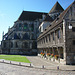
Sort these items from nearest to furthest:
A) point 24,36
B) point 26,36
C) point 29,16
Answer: point 24,36 < point 26,36 < point 29,16

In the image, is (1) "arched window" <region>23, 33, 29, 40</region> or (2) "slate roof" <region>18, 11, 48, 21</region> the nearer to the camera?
(1) "arched window" <region>23, 33, 29, 40</region>

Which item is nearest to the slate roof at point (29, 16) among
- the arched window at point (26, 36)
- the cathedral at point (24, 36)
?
the cathedral at point (24, 36)

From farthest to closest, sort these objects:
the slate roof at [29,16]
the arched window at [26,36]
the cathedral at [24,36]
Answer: the slate roof at [29,16] < the arched window at [26,36] < the cathedral at [24,36]

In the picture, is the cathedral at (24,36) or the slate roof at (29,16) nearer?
the cathedral at (24,36)

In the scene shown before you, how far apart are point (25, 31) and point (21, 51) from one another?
40.9 feet

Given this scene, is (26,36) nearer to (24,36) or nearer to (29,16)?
(24,36)

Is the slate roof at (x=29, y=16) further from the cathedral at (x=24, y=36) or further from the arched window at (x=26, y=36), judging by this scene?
the arched window at (x=26, y=36)

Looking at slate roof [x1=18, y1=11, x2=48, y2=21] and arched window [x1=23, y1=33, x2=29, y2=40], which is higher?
slate roof [x1=18, y1=11, x2=48, y2=21]

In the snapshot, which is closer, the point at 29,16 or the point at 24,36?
the point at 24,36

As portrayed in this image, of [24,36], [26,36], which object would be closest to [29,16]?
[26,36]

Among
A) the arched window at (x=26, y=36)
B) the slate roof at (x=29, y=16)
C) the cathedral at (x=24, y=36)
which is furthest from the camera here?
the slate roof at (x=29, y=16)

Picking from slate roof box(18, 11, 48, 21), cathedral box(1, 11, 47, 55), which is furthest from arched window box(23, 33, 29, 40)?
slate roof box(18, 11, 48, 21)

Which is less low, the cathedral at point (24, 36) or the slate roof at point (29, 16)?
the slate roof at point (29, 16)

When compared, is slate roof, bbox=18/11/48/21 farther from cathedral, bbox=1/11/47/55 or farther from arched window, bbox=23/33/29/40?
A: arched window, bbox=23/33/29/40
